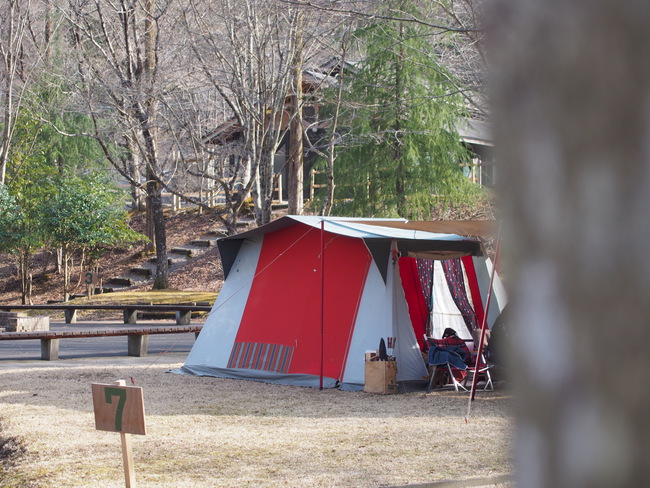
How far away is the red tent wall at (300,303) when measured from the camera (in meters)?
10.3

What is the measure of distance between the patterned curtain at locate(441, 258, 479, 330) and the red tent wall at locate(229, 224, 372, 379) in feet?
6.21

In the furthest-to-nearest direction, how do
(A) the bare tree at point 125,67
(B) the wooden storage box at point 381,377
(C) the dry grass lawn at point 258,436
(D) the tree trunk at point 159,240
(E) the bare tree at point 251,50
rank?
(D) the tree trunk at point 159,240, (A) the bare tree at point 125,67, (E) the bare tree at point 251,50, (B) the wooden storage box at point 381,377, (C) the dry grass lawn at point 258,436

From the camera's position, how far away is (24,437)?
6.90 m

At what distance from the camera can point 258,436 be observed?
7035 mm

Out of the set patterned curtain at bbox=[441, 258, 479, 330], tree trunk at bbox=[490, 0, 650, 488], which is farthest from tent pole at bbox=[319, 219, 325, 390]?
tree trunk at bbox=[490, 0, 650, 488]

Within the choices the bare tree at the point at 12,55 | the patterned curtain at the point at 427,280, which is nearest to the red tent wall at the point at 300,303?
the patterned curtain at the point at 427,280

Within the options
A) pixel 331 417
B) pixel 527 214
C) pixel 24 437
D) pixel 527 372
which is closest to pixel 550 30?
pixel 527 214

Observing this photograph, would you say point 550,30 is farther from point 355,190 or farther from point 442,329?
Result: point 355,190

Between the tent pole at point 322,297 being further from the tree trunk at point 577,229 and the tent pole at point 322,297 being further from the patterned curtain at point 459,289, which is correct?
the tree trunk at point 577,229

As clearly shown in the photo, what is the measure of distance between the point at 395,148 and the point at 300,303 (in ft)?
A: 34.7

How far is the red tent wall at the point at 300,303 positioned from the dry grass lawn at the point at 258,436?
556mm

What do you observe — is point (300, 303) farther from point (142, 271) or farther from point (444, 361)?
point (142, 271)

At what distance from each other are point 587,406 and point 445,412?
7.82m

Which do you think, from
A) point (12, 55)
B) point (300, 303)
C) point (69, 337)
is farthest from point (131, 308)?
point (300, 303)
